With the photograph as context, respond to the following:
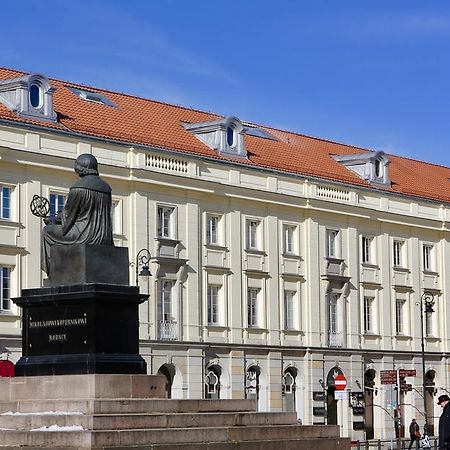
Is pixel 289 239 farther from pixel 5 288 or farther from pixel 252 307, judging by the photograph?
pixel 5 288

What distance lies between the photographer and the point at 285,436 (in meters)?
32.5

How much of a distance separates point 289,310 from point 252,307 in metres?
2.79

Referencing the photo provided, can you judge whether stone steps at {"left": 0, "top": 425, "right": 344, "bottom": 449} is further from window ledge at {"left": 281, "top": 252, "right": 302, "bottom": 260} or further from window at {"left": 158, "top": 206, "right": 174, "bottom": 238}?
window ledge at {"left": 281, "top": 252, "right": 302, "bottom": 260}

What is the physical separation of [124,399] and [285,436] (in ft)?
12.2

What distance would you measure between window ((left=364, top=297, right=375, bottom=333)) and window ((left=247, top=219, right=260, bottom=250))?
28.4 feet

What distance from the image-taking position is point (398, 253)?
77812 millimetres

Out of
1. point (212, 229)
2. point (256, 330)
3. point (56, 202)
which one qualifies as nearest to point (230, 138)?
point (212, 229)

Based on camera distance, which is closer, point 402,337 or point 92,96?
point 92,96

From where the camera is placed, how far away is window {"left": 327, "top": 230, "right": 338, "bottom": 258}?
7256 cm

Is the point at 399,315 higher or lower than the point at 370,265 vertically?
lower

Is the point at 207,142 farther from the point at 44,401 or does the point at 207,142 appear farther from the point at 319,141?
the point at 44,401

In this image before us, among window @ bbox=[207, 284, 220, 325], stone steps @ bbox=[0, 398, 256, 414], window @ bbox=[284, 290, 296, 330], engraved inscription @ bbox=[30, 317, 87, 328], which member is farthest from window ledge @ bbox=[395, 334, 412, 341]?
engraved inscription @ bbox=[30, 317, 87, 328]

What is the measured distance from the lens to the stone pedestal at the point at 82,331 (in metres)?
31.6

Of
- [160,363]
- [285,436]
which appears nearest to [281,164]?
[160,363]
